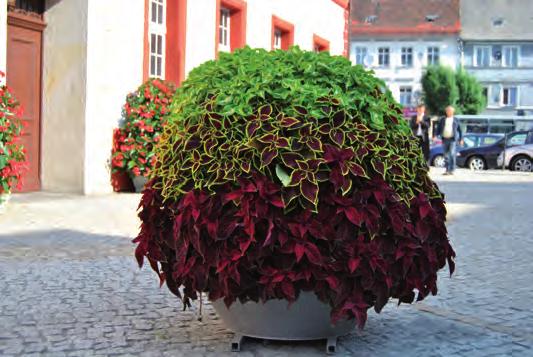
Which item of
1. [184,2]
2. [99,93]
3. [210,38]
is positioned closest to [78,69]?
[99,93]

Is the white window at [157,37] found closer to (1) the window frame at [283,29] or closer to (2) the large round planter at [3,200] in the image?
(1) the window frame at [283,29]

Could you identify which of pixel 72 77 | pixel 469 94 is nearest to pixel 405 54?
pixel 469 94

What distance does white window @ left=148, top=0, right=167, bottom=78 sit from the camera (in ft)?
48.5

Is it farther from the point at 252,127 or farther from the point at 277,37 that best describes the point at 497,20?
the point at 252,127

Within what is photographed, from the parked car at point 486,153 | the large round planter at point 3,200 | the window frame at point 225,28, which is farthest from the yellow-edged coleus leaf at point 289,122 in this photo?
the parked car at point 486,153

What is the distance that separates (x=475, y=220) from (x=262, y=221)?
8.01 metres

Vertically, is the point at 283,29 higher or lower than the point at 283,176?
higher

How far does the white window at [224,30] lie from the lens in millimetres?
17781

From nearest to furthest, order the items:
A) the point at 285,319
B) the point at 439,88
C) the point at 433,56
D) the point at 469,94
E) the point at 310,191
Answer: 1. the point at 310,191
2. the point at 285,319
3. the point at 439,88
4. the point at 469,94
5. the point at 433,56

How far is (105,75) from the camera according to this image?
13.0 metres

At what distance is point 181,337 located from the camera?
15.5 ft

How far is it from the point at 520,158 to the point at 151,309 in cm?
2647

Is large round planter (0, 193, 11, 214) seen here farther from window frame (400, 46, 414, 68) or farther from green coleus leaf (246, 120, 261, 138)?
window frame (400, 46, 414, 68)

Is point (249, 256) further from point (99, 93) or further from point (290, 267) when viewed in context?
point (99, 93)
